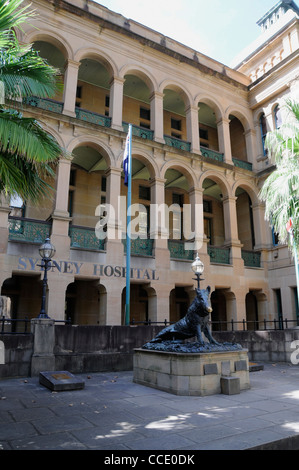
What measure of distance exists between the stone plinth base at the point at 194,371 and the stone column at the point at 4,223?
874 centimetres

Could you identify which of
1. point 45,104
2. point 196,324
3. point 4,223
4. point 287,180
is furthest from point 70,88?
point 196,324

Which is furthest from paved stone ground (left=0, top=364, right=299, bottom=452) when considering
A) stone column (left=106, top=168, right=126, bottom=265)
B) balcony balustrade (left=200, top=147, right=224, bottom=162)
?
balcony balustrade (left=200, top=147, right=224, bottom=162)

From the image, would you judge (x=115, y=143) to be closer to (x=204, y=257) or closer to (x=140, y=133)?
(x=140, y=133)

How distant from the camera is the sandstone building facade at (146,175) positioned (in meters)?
16.7

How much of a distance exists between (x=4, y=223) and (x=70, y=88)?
807 cm

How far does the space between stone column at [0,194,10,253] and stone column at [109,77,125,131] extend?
23.5ft

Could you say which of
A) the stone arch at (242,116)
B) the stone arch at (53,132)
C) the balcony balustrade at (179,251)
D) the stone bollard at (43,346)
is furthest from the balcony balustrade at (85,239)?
the stone arch at (242,116)

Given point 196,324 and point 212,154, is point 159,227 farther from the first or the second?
point 196,324

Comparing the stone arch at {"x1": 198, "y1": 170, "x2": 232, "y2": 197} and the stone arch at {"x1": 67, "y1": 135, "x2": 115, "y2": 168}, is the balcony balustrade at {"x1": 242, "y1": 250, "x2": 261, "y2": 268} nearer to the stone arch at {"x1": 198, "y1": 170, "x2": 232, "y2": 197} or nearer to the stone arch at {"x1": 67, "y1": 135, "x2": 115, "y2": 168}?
the stone arch at {"x1": 198, "y1": 170, "x2": 232, "y2": 197}

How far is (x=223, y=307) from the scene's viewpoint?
990 inches

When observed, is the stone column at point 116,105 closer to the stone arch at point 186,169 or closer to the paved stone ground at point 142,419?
the stone arch at point 186,169

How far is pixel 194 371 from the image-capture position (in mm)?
7867

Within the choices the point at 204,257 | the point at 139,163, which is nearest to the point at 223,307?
the point at 204,257
